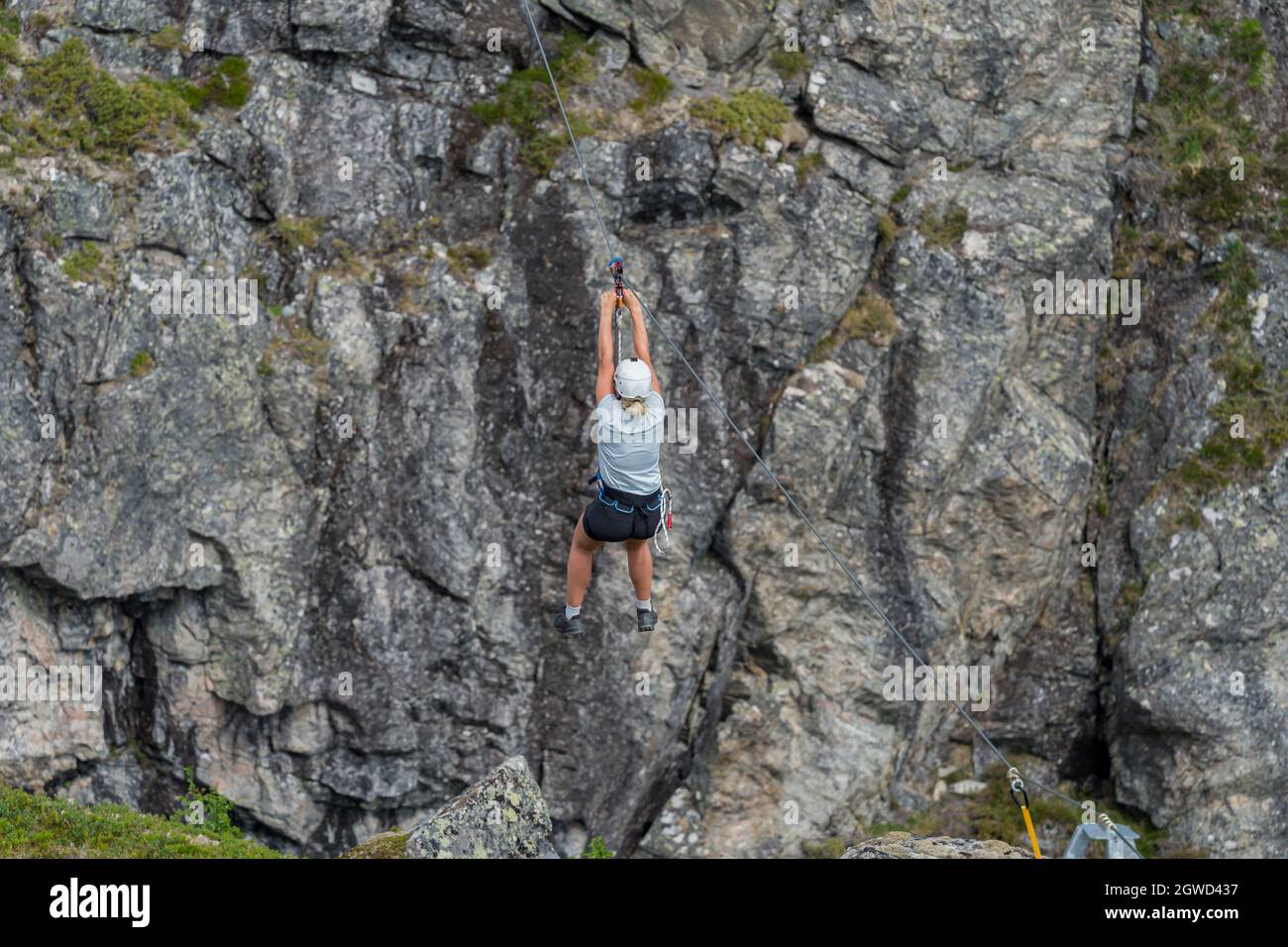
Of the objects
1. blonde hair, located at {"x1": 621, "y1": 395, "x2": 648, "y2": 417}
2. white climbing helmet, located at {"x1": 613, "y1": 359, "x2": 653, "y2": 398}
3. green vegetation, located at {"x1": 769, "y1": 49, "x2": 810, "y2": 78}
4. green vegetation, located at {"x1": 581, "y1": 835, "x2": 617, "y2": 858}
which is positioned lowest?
green vegetation, located at {"x1": 581, "y1": 835, "x2": 617, "y2": 858}

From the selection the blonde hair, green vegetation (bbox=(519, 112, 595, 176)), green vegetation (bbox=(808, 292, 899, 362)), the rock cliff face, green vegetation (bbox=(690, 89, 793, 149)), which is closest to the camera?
the blonde hair

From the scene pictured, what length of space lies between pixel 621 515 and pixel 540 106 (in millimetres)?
7925

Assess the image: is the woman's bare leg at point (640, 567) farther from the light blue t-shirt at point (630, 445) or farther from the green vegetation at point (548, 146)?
the green vegetation at point (548, 146)

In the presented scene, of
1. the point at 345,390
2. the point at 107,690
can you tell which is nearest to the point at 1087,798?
the point at 345,390

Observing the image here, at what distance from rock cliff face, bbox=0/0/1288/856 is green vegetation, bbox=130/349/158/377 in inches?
1.3

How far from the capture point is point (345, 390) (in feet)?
66.2

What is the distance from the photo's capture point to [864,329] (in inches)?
847

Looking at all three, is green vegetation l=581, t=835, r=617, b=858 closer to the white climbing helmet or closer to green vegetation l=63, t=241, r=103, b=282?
the white climbing helmet

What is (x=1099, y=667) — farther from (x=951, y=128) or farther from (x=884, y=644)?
(x=951, y=128)

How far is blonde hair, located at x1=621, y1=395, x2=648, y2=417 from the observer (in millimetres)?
14523

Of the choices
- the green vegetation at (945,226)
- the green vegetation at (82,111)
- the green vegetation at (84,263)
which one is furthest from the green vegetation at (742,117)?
the green vegetation at (84,263)

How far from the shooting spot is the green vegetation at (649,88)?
2125 cm

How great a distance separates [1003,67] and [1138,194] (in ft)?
9.08

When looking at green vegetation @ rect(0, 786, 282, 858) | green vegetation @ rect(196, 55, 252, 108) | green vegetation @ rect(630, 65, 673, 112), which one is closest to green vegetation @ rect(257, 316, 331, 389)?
green vegetation @ rect(196, 55, 252, 108)
